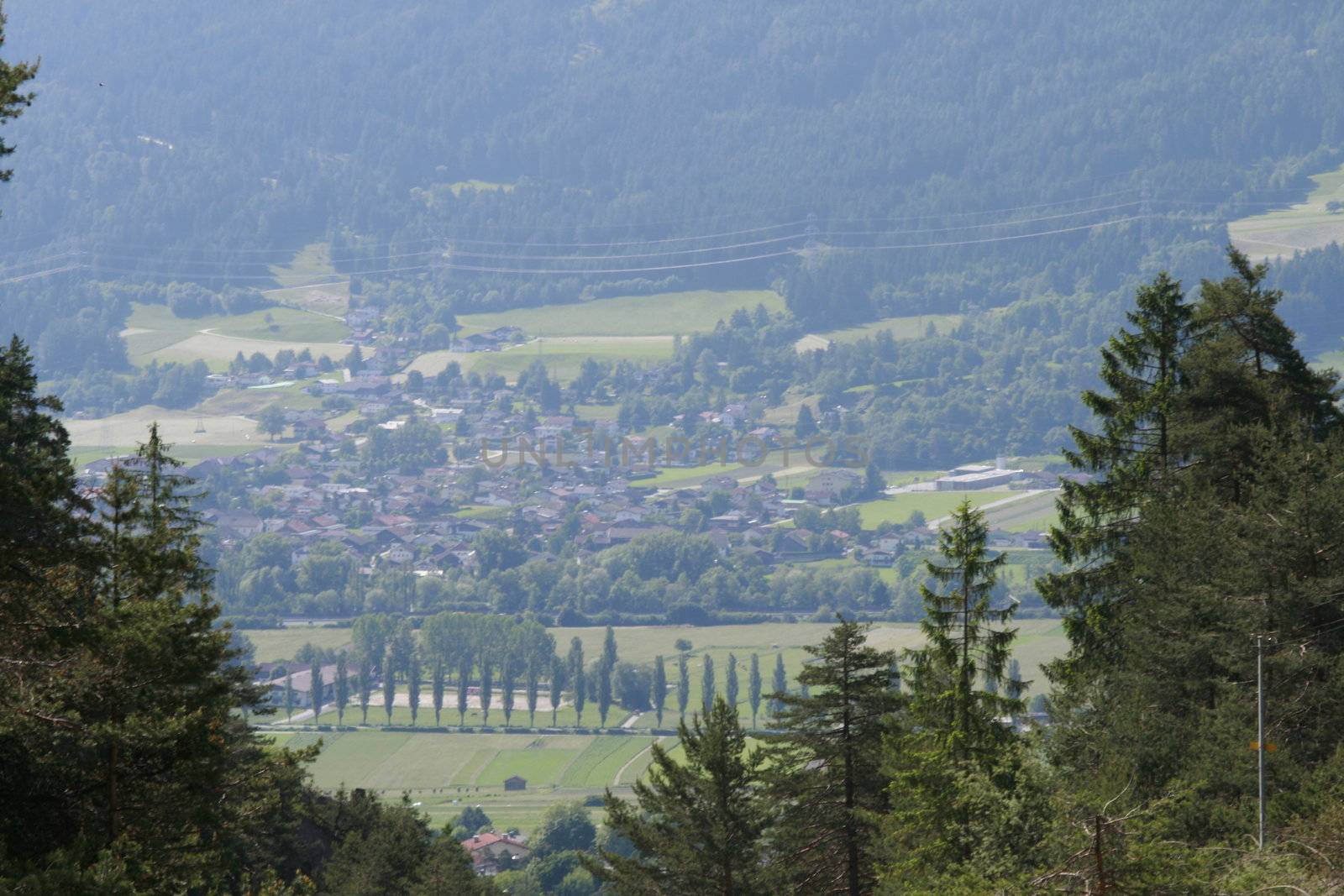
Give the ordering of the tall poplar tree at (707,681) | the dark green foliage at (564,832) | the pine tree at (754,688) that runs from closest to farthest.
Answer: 1. the dark green foliage at (564,832)
2. the pine tree at (754,688)
3. the tall poplar tree at (707,681)

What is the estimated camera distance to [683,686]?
358 ft

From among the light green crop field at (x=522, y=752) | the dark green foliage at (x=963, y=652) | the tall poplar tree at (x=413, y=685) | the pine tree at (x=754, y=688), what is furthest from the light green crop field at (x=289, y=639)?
the dark green foliage at (x=963, y=652)

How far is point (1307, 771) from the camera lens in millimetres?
16750

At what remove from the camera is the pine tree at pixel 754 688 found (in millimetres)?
101188

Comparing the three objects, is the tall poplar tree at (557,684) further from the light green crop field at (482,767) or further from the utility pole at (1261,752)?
the utility pole at (1261,752)

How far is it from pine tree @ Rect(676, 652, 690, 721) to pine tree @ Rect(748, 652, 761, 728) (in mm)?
4059

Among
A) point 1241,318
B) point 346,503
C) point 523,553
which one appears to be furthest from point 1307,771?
point 346,503

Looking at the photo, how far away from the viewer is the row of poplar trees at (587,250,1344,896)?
54.0ft

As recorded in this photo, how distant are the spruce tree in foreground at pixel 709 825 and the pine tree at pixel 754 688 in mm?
73006

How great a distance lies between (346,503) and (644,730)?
103568 millimetres

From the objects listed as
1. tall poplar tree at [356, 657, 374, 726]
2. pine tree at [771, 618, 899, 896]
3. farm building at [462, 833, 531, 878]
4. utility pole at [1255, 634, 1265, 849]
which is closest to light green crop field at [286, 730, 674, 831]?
tall poplar tree at [356, 657, 374, 726]

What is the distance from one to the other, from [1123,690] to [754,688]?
89481 millimetres

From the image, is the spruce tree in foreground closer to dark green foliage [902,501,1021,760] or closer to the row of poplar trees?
the row of poplar trees

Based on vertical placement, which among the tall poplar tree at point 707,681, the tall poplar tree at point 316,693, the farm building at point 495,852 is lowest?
the farm building at point 495,852
